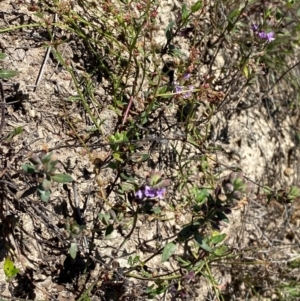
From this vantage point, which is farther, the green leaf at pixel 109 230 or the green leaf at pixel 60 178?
the green leaf at pixel 109 230

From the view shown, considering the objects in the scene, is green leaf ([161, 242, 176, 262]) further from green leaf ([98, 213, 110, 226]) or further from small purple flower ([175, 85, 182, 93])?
small purple flower ([175, 85, 182, 93])

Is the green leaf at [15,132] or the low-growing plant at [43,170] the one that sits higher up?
the green leaf at [15,132]

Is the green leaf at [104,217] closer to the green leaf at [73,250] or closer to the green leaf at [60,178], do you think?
the green leaf at [73,250]

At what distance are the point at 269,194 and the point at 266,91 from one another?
66 cm

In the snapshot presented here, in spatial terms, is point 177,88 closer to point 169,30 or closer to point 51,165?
point 169,30

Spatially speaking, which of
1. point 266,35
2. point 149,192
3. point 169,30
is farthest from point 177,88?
point 149,192

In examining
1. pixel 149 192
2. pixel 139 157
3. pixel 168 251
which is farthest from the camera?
pixel 139 157

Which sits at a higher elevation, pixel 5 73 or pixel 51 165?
pixel 5 73

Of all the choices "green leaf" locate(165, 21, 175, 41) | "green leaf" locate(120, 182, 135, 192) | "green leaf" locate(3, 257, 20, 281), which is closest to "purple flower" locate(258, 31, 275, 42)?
"green leaf" locate(165, 21, 175, 41)

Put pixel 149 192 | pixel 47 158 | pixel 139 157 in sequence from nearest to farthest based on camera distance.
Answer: pixel 47 158 → pixel 149 192 → pixel 139 157

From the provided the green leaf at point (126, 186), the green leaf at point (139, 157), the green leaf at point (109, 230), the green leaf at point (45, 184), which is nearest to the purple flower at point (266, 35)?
the green leaf at point (139, 157)

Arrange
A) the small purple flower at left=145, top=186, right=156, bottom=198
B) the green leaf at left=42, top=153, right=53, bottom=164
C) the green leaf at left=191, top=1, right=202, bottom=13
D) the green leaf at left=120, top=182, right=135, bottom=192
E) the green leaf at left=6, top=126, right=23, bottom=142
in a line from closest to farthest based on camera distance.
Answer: the green leaf at left=42, top=153, right=53, bottom=164 < the small purple flower at left=145, top=186, right=156, bottom=198 < the green leaf at left=6, top=126, right=23, bottom=142 < the green leaf at left=120, top=182, right=135, bottom=192 < the green leaf at left=191, top=1, right=202, bottom=13

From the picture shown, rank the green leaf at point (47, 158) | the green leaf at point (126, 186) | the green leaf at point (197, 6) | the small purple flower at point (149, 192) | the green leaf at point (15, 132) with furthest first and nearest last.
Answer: the green leaf at point (197, 6) < the green leaf at point (126, 186) < the green leaf at point (15, 132) < the small purple flower at point (149, 192) < the green leaf at point (47, 158)

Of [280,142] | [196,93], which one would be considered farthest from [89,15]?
[280,142]
